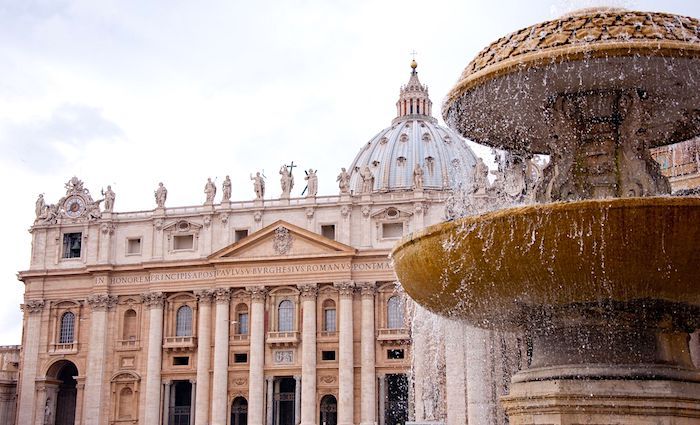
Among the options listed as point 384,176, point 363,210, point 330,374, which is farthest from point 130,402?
point 384,176

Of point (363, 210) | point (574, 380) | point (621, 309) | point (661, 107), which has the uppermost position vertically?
point (363, 210)

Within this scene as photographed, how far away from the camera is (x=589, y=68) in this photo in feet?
37.3

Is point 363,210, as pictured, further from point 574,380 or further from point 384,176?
point 574,380

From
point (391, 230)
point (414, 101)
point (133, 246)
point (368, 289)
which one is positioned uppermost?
point (414, 101)

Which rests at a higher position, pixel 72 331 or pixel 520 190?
pixel 72 331

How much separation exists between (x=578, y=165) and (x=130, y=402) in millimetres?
48519

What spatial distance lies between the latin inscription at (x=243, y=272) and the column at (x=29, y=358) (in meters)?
4.72

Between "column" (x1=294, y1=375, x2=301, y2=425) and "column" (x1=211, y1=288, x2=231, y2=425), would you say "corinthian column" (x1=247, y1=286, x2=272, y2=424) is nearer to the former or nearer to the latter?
"column" (x1=211, y1=288, x2=231, y2=425)

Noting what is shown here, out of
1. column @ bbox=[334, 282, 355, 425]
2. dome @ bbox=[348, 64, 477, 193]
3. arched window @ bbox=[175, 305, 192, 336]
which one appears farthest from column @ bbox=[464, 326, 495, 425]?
dome @ bbox=[348, 64, 477, 193]

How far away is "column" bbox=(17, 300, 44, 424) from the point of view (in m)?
57.2

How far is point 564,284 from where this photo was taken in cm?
1038

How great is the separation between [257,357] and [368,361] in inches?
241

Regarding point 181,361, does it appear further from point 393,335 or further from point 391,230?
point 391,230

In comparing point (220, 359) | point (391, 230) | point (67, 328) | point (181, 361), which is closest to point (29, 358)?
point (67, 328)
